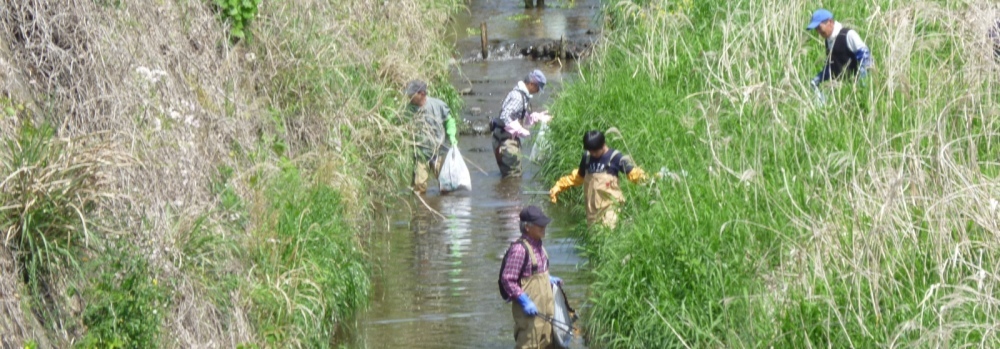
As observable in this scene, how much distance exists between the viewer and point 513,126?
16875mm

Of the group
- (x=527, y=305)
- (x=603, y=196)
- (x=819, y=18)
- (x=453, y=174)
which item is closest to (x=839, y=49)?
(x=819, y=18)

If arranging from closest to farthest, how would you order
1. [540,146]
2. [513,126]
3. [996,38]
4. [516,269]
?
[516,269], [996,38], [540,146], [513,126]

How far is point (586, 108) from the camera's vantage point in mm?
15781

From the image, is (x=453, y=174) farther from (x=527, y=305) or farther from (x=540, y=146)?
(x=527, y=305)

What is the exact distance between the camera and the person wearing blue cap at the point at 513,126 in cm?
1694

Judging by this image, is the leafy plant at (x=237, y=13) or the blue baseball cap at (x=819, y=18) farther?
the leafy plant at (x=237, y=13)

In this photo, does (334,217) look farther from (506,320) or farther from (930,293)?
(930,293)

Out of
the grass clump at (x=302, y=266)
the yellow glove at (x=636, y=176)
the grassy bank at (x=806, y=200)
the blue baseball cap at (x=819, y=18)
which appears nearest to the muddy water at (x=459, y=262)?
the grass clump at (x=302, y=266)

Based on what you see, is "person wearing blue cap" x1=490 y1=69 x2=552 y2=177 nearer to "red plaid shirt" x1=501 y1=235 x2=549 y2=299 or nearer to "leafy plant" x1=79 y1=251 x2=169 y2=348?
"red plaid shirt" x1=501 y1=235 x2=549 y2=299

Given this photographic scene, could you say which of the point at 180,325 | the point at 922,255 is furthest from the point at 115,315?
the point at 922,255

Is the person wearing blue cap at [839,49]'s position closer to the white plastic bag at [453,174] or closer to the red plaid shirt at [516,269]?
the red plaid shirt at [516,269]

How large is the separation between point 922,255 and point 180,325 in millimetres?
4473

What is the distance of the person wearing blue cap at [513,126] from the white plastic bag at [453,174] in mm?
1074

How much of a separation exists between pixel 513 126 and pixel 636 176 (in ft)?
16.6
